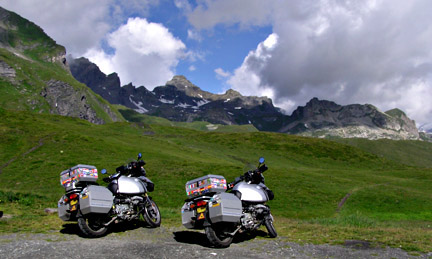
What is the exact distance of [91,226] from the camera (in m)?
12.8

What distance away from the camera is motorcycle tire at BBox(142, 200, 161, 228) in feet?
48.1

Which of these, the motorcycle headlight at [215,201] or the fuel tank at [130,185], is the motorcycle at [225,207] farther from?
the fuel tank at [130,185]

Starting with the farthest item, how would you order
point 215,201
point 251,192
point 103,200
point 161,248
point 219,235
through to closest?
point 251,192
point 103,200
point 219,235
point 215,201
point 161,248

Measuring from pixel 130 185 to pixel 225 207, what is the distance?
4.99 metres

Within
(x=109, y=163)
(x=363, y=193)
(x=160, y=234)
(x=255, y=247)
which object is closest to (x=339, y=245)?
(x=255, y=247)

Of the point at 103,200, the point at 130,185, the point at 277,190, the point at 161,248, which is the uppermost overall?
the point at 277,190

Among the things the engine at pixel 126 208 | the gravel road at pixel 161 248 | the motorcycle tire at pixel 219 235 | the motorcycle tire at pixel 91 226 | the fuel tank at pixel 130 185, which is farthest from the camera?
the fuel tank at pixel 130 185

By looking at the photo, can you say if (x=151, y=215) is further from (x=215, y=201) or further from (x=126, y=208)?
(x=215, y=201)

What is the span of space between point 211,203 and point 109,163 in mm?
48736

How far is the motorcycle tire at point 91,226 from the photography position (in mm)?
12367

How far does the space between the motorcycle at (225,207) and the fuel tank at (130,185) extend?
2.89m

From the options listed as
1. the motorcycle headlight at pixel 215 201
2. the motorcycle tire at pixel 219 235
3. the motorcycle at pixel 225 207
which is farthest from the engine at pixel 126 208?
the motorcycle headlight at pixel 215 201

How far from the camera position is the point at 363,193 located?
46.6 metres

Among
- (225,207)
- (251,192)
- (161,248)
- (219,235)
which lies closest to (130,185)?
(161,248)
